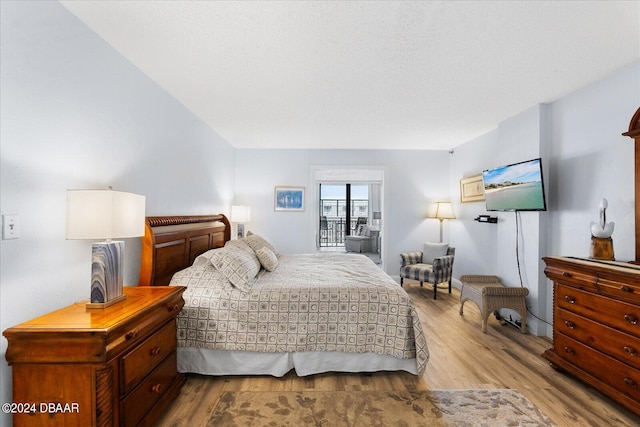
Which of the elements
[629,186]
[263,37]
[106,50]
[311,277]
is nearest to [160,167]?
[106,50]

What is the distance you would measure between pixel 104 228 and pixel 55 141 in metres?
0.59

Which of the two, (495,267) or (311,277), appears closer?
(311,277)

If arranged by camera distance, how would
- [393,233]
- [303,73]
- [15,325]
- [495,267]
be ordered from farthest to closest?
[393,233] → [495,267] → [303,73] → [15,325]

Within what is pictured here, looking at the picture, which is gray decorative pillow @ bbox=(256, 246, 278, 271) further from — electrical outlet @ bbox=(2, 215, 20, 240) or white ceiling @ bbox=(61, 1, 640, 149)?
electrical outlet @ bbox=(2, 215, 20, 240)

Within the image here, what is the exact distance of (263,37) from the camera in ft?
6.43

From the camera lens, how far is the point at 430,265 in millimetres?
4824

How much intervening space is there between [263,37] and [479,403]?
2861 mm

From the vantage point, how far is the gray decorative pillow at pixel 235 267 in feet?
7.95

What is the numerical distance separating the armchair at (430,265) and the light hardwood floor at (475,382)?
52.9 inches

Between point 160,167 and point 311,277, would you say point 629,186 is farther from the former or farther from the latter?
point 160,167

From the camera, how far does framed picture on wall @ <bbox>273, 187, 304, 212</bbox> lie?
547cm

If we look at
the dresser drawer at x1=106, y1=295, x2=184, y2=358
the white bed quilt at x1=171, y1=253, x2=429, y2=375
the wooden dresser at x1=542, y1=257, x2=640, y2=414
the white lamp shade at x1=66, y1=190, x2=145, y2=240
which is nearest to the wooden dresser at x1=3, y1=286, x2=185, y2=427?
the dresser drawer at x1=106, y1=295, x2=184, y2=358

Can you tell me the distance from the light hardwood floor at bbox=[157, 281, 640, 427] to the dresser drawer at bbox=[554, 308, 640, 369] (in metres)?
0.37

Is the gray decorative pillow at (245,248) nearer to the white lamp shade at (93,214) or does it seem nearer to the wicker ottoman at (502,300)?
the white lamp shade at (93,214)
